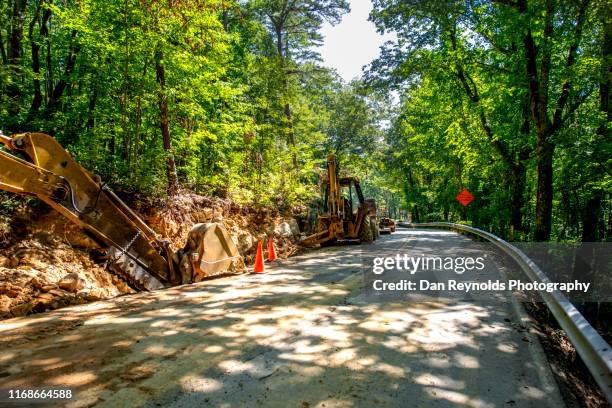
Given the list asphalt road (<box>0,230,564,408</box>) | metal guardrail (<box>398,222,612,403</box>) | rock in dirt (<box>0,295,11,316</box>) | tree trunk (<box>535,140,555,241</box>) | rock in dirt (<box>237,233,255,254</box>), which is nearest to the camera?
metal guardrail (<box>398,222,612,403</box>)

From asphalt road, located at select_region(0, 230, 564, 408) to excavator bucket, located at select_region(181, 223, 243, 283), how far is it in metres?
1.43

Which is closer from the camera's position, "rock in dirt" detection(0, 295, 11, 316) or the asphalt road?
the asphalt road

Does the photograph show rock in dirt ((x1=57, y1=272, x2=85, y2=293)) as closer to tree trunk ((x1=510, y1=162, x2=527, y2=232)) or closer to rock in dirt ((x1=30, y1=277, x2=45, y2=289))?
rock in dirt ((x1=30, y1=277, x2=45, y2=289))

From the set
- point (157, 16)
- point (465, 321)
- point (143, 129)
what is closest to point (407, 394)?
point (465, 321)

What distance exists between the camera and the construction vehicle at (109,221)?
15.0 feet

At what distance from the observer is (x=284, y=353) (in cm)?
341

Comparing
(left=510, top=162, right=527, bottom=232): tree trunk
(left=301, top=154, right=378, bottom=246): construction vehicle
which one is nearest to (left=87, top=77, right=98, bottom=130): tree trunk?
(left=301, top=154, right=378, bottom=246): construction vehicle

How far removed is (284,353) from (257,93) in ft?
49.0

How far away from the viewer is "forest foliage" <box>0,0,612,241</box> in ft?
27.7

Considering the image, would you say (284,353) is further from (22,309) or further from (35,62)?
(35,62)

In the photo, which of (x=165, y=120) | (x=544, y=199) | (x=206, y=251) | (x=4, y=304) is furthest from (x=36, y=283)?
(x=544, y=199)

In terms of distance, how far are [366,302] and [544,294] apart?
90.1 inches

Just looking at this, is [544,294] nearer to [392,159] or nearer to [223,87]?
[223,87]

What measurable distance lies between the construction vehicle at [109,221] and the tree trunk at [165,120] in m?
3.47
